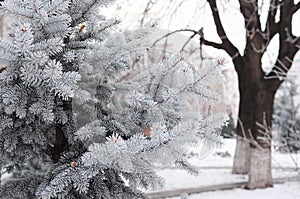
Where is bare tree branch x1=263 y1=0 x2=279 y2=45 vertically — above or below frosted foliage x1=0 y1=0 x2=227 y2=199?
above

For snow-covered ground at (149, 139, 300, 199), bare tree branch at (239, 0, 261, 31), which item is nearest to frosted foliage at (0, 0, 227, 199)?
snow-covered ground at (149, 139, 300, 199)

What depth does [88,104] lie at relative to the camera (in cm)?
211

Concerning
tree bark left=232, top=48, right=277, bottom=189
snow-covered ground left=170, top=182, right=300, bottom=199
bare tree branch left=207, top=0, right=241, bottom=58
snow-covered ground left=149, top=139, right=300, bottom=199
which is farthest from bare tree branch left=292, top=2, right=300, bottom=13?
snow-covered ground left=170, top=182, right=300, bottom=199

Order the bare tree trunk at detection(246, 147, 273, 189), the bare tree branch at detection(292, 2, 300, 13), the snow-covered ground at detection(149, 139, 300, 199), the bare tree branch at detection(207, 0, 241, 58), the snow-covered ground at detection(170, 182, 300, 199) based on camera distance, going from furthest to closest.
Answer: the bare tree branch at detection(207, 0, 241, 58) → the bare tree branch at detection(292, 2, 300, 13) → the bare tree trunk at detection(246, 147, 273, 189) → the snow-covered ground at detection(149, 139, 300, 199) → the snow-covered ground at detection(170, 182, 300, 199)

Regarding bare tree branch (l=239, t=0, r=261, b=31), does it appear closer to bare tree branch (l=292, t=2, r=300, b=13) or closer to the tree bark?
the tree bark

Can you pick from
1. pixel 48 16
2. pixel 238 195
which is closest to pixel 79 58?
pixel 48 16

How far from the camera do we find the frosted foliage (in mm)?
1523

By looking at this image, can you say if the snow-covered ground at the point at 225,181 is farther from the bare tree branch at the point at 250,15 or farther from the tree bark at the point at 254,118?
the bare tree branch at the point at 250,15

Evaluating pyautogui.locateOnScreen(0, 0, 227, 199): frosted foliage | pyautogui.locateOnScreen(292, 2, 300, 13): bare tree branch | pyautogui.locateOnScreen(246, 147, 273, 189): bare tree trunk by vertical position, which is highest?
pyautogui.locateOnScreen(292, 2, 300, 13): bare tree branch

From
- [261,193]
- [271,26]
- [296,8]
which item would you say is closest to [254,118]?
[261,193]

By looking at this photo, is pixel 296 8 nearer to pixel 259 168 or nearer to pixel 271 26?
pixel 271 26

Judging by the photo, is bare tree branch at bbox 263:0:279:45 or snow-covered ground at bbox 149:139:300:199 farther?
bare tree branch at bbox 263:0:279:45

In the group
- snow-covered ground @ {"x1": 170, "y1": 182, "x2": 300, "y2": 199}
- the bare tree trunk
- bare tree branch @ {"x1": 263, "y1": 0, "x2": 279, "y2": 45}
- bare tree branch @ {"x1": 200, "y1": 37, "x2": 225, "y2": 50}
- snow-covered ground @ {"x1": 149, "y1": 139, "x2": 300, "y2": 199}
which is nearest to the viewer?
snow-covered ground @ {"x1": 170, "y1": 182, "x2": 300, "y2": 199}

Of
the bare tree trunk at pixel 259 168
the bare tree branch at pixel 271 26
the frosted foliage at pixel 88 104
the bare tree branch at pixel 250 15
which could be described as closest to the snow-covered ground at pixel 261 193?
the bare tree trunk at pixel 259 168
